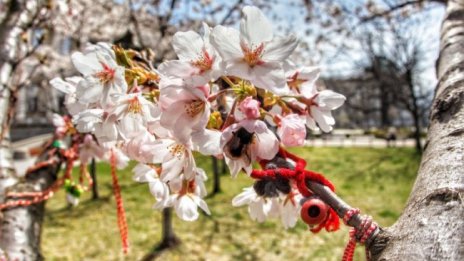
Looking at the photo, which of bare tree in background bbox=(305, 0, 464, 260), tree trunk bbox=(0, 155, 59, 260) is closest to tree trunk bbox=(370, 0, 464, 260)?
bare tree in background bbox=(305, 0, 464, 260)

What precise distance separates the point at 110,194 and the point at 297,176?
9151mm

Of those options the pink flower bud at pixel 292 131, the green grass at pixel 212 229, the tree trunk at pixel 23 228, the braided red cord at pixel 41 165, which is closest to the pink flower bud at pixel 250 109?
the pink flower bud at pixel 292 131

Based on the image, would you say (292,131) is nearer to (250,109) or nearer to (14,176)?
(250,109)

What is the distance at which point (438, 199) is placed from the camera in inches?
29.9

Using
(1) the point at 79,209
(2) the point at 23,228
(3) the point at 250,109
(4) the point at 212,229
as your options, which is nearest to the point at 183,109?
(3) the point at 250,109

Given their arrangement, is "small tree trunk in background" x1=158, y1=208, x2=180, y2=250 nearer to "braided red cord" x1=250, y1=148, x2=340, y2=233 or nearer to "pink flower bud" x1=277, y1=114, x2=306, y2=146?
"braided red cord" x1=250, y1=148, x2=340, y2=233

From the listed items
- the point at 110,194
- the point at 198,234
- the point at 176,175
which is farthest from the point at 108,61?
the point at 110,194

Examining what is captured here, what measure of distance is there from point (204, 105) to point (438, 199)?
18.6 inches

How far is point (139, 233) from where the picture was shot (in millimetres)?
6996

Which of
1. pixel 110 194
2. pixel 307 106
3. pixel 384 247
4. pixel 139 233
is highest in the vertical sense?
pixel 307 106

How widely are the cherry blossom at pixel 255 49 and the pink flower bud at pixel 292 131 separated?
0.13 meters

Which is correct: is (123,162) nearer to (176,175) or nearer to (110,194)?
(176,175)

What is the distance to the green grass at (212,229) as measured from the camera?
239 inches

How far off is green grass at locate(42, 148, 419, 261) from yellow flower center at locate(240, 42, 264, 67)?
552 centimetres
